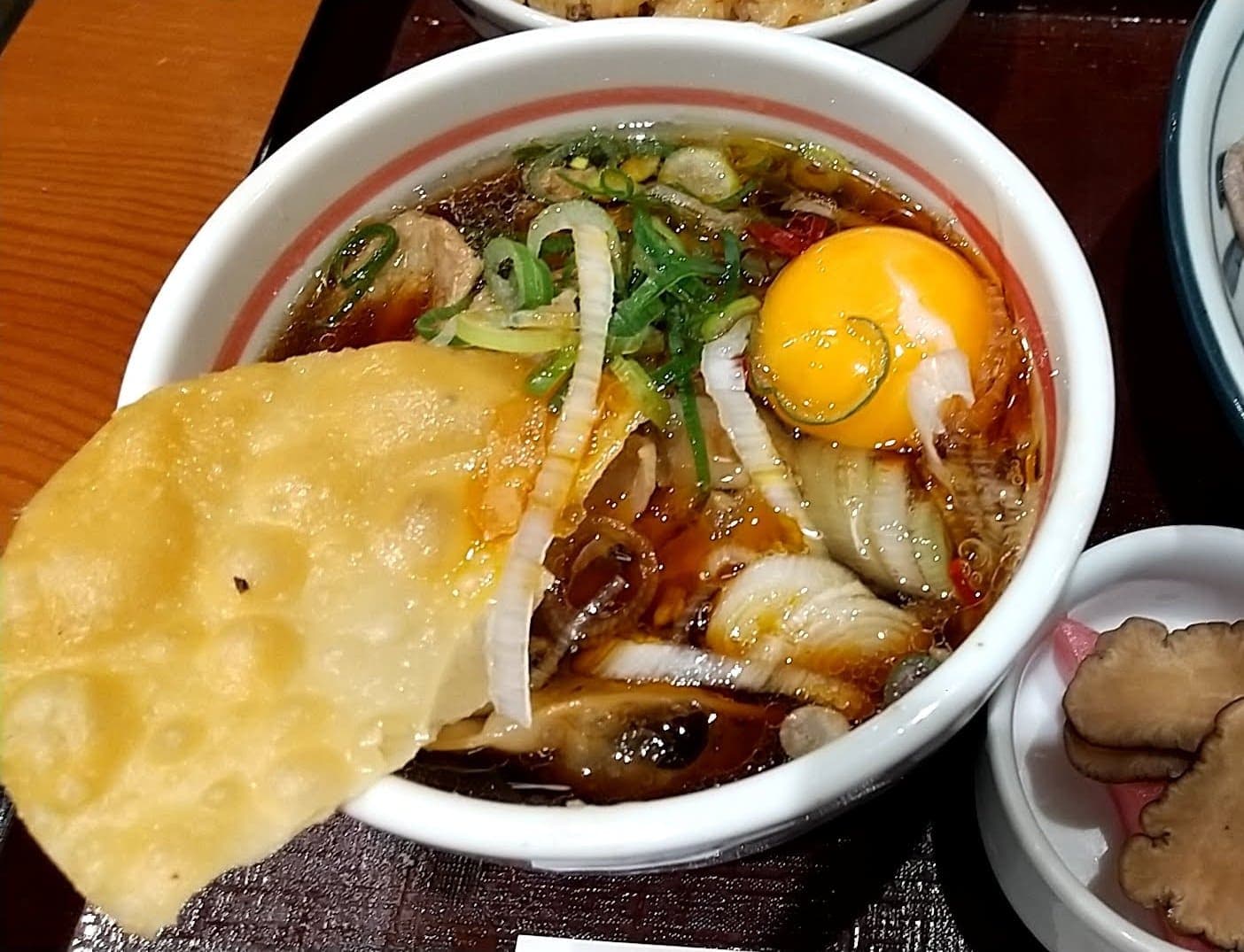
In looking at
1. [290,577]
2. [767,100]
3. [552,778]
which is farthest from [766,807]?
[767,100]

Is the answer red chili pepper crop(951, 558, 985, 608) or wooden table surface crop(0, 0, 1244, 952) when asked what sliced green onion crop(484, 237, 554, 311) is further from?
wooden table surface crop(0, 0, 1244, 952)

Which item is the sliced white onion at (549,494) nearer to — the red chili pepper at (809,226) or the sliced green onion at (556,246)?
the sliced green onion at (556,246)

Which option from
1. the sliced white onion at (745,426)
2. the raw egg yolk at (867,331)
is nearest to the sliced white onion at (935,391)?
the raw egg yolk at (867,331)

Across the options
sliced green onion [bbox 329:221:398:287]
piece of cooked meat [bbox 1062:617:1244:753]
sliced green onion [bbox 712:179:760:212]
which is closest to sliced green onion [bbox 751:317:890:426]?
sliced green onion [bbox 712:179:760:212]

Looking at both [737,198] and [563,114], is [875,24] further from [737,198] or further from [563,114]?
[563,114]

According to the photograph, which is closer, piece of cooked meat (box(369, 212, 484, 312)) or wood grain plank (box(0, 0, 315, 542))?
piece of cooked meat (box(369, 212, 484, 312))

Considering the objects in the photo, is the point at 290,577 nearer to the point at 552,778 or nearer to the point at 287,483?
the point at 287,483

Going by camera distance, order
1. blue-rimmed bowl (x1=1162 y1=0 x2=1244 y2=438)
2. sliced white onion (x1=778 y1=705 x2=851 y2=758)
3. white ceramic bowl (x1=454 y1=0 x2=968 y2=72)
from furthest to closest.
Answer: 1. white ceramic bowl (x1=454 y1=0 x2=968 y2=72)
2. blue-rimmed bowl (x1=1162 y1=0 x2=1244 y2=438)
3. sliced white onion (x1=778 y1=705 x2=851 y2=758)
